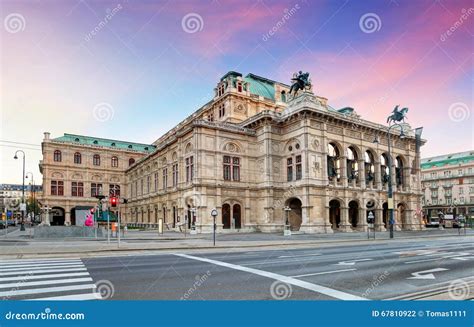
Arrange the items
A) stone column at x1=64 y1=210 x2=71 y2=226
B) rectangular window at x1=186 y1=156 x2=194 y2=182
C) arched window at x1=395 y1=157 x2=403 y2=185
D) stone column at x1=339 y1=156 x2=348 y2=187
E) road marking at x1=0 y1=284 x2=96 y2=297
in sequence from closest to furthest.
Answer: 1. road marking at x1=0 y1=284 x2=96 y2=297
2. rectangular window at x1=186 y1=156 x2=194 y2=182
3. stone column at x1=339 y1=156 x2=348 y2=187
4. arched window at x1=395 y1=157 x2=403 y2=185
5. stone column at x1=64 y1=210 x2=71 y2=226

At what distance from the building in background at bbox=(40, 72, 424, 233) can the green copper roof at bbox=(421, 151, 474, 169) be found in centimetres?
3986

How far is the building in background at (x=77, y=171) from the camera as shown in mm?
77812

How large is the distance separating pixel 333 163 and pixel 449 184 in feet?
194

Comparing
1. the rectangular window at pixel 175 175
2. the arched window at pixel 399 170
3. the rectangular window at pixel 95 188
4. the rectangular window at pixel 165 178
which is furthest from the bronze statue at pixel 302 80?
the rectangular window at pixel 95 188

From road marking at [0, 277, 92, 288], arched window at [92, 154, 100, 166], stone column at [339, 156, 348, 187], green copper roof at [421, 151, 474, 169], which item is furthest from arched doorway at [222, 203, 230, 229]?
green copper roof at [421, 151, 474, 169]

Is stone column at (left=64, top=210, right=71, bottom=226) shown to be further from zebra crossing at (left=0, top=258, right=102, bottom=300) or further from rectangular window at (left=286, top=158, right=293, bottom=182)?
zebra crossing at (left=0, top=258, right=102, bottom=300)

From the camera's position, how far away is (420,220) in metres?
59.2

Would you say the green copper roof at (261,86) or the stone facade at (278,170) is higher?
the green copper roof at (261,86)

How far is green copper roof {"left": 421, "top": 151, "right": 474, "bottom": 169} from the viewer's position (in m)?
89.7

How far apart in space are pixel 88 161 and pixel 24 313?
3299 inches

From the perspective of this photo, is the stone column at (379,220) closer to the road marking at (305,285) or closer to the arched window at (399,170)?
A: the arched window at (399,170)

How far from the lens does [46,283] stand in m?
9.98

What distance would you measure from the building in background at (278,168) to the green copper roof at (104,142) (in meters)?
31.1

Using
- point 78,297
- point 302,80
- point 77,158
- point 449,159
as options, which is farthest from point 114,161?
point 449,159
